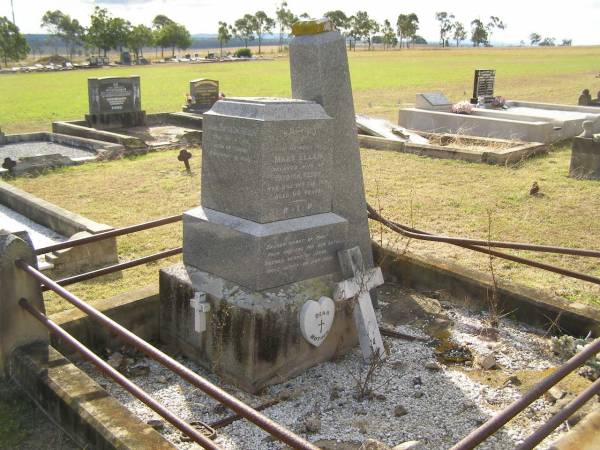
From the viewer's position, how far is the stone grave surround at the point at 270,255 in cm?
400

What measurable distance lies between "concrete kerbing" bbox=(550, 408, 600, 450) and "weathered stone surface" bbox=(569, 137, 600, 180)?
9.01 m

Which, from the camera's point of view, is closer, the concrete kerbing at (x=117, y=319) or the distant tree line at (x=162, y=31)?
the concrete kerbing at (x=117, y=319)

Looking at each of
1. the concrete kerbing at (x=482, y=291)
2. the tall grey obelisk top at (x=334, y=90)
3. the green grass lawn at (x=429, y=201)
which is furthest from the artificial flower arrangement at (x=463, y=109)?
the tall grey obelisk top at (x=334, y=90)

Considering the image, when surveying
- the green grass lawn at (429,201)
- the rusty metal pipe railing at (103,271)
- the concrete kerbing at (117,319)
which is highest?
the rusty metal pipe railing at (103,271)

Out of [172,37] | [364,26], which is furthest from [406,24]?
[172,37]

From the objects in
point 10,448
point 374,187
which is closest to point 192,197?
point 374,187

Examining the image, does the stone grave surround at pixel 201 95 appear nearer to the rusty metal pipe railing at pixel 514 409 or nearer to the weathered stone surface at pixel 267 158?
the weathered stone surface at pixel 267 158

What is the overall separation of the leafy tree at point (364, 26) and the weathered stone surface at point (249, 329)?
4709 inches

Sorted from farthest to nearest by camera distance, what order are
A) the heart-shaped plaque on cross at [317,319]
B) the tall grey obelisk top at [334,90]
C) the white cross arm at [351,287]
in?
the tall grey obelisk top at [334,90] → the white cross arm at [351,287] → the heart-shaped plaque on cross at [317,319]

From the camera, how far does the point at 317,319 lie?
4.21 m

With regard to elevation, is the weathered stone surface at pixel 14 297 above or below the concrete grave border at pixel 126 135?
above

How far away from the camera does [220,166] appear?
4273 mm

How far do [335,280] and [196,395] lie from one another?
4.07 feet

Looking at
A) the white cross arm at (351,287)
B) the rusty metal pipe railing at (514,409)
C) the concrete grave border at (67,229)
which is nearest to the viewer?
the rusty metal pipe railing at (514,409)
